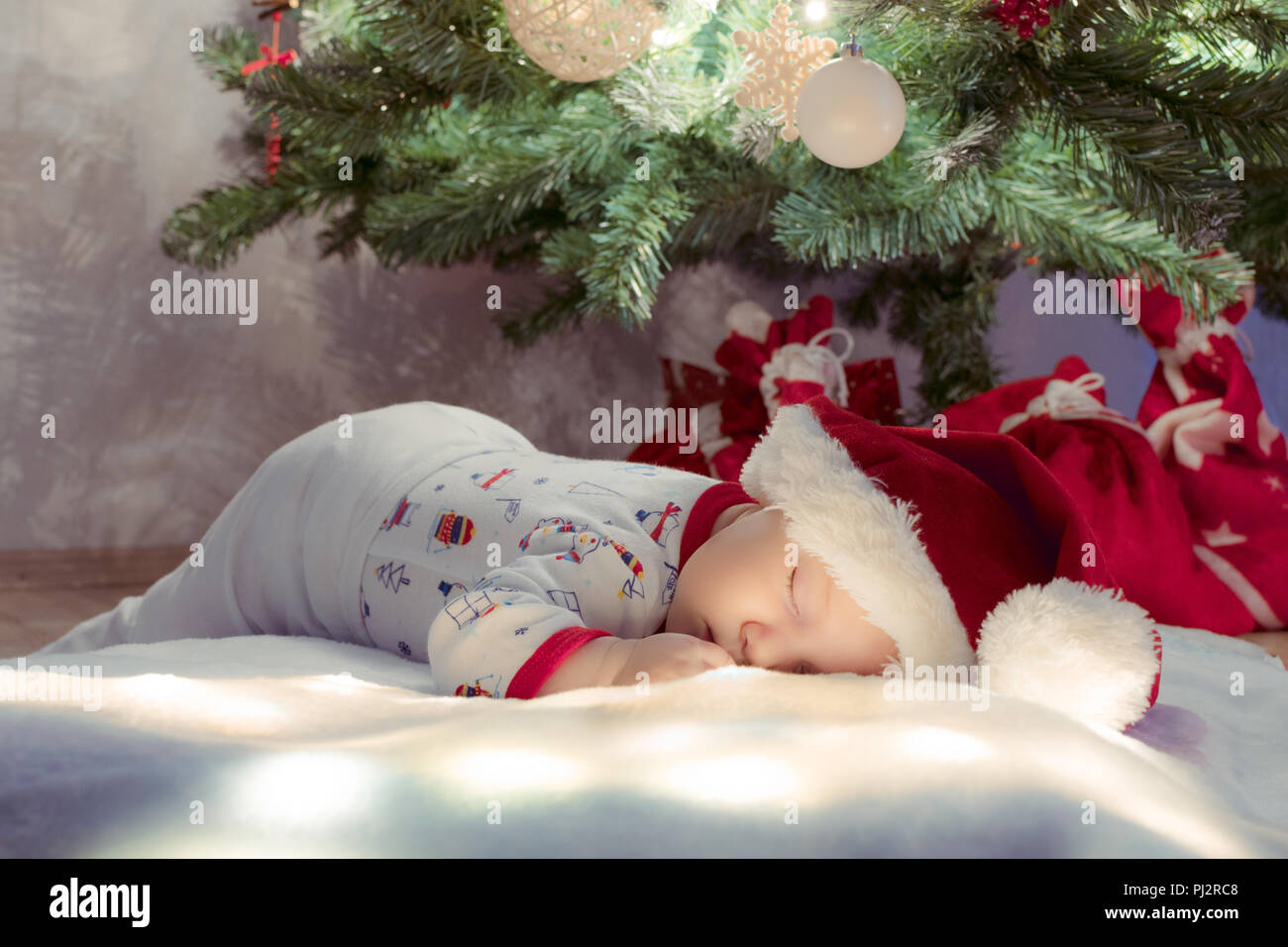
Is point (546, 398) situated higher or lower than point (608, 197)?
lower

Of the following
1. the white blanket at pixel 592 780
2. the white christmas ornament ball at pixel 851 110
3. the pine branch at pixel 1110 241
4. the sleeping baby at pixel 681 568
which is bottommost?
the white blanket at pixel 592 780

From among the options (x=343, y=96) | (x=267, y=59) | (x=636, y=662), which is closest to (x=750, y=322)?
(x=343, y=96)

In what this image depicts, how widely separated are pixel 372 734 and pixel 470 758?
78 millimetres

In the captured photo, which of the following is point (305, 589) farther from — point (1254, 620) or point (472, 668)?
point (1254, 620)

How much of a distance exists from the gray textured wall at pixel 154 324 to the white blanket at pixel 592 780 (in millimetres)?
1143

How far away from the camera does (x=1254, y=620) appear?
1188mm

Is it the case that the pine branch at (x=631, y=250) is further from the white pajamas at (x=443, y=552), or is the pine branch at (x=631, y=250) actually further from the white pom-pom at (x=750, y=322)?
the white pom-pom at (x=750, y=322)

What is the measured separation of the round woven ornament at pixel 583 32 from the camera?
36.7 inches

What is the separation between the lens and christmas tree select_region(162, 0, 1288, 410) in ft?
2.79

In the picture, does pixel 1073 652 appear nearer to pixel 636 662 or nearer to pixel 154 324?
pixel 636 662

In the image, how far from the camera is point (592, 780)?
0.44m

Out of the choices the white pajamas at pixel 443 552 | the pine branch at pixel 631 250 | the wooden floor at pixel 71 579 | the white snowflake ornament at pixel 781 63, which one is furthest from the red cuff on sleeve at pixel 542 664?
the wooden floor at pixel 71 579

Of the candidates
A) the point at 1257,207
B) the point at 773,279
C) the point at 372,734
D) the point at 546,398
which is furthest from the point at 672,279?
the point at 372,734

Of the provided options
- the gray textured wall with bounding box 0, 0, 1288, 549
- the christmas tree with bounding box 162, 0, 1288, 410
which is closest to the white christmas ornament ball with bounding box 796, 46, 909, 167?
the christmas tree with bounding box 162, 0, 1288, 410
